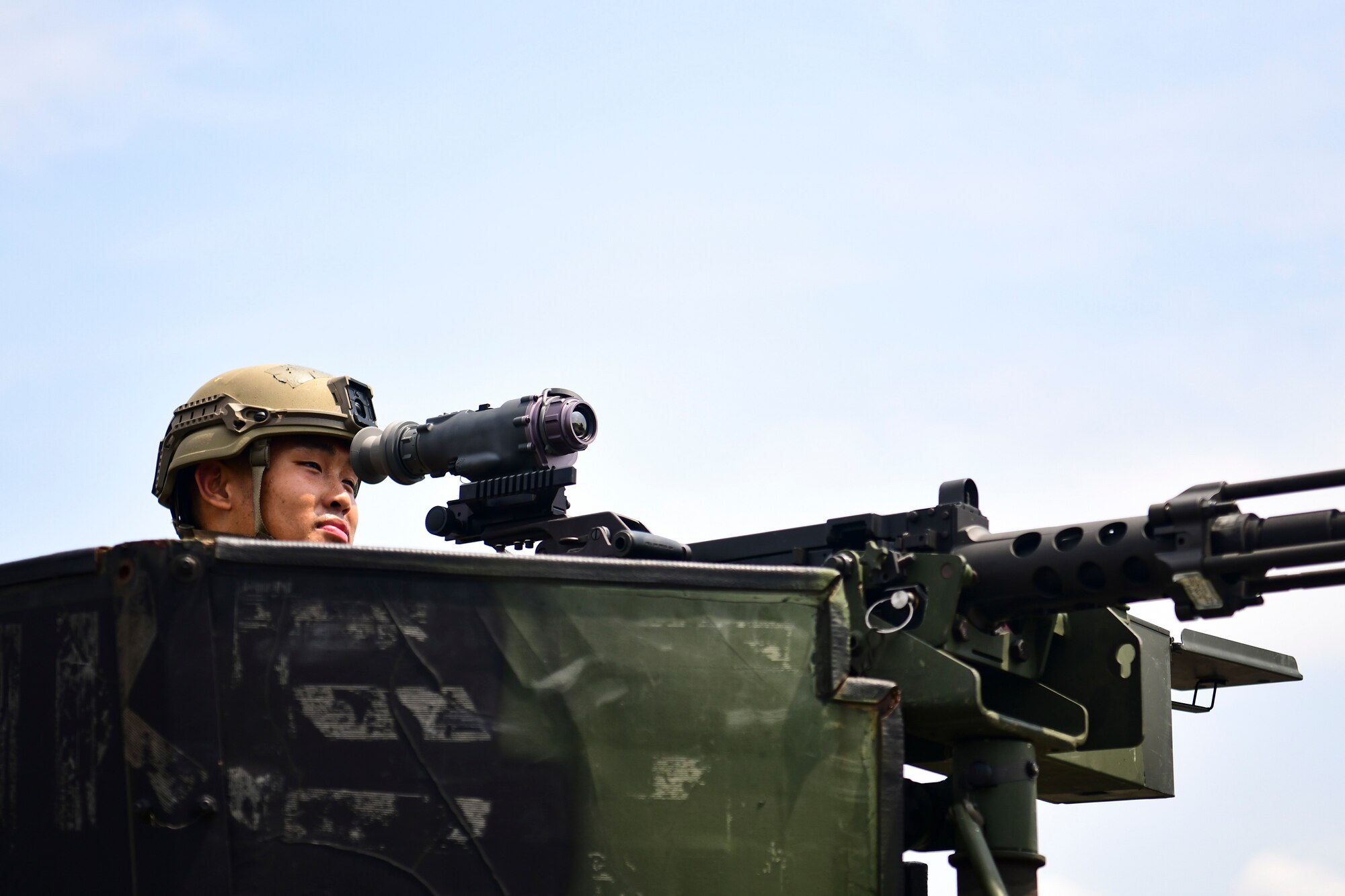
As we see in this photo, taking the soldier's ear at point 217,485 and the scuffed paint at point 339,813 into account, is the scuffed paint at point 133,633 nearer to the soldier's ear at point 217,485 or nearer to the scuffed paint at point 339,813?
the scuffed paint at point 339,813

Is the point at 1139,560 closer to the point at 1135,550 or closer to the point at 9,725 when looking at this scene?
the point at 1135,550

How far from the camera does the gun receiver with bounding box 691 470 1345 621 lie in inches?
235

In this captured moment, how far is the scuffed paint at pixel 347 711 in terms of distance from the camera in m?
4.81

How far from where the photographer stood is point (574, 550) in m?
7.50

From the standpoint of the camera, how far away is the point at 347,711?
483 centimetres

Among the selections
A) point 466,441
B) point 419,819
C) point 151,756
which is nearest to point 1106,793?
point 466,441

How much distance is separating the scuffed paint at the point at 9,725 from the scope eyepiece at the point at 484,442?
2.11 meters

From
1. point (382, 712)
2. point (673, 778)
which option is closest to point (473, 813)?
point (382, 712)

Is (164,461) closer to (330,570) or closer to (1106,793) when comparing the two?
(330,570)

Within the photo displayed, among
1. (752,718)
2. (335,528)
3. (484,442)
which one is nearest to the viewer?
(752,718)

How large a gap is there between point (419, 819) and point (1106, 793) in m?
3.64

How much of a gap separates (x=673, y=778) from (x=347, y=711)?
0.88m

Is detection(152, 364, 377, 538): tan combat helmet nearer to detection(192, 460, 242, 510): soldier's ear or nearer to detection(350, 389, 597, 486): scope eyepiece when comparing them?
detection(192, 460, 242, 510): soldier's ear

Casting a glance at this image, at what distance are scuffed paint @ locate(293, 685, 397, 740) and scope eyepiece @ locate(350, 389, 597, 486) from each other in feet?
6.33
